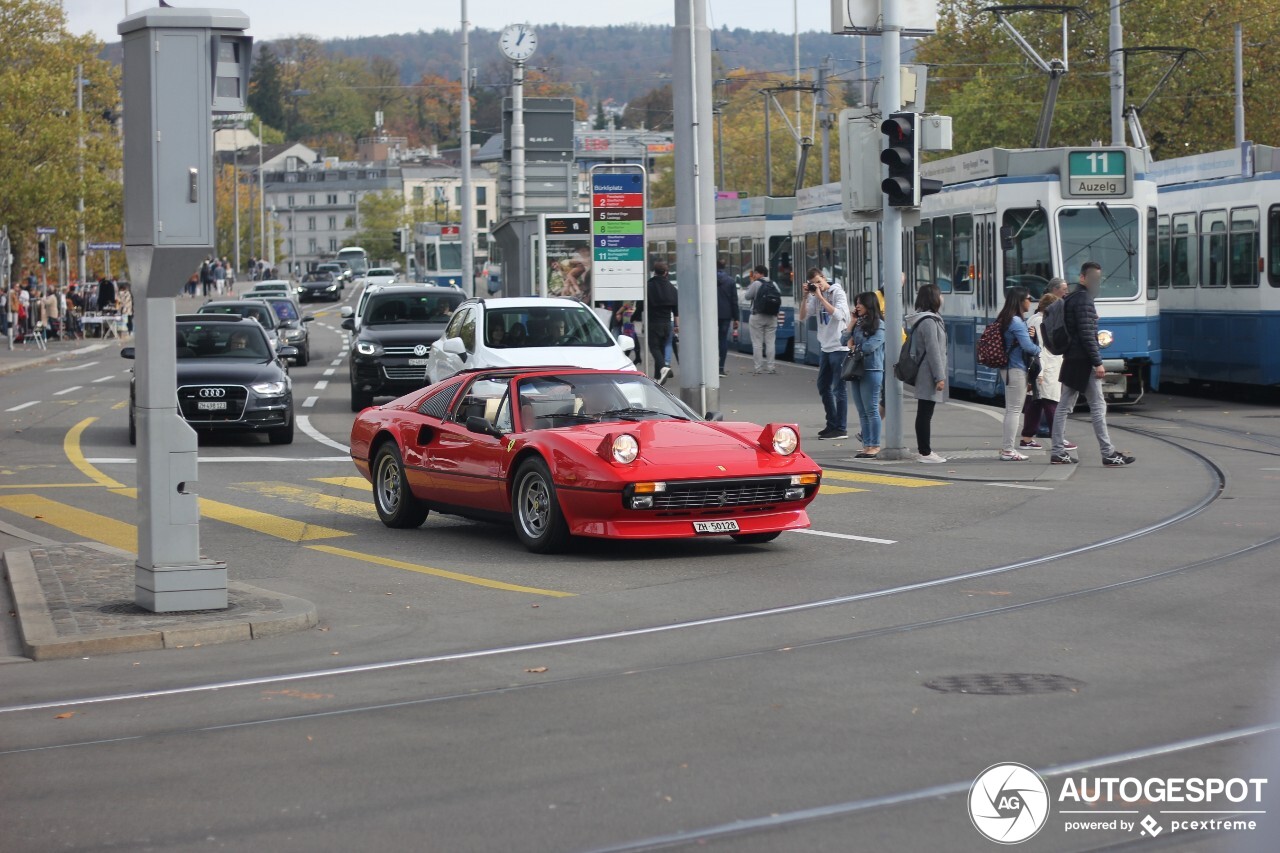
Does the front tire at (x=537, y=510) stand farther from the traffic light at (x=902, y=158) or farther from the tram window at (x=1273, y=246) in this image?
the tram window at (x=1273, y=246)

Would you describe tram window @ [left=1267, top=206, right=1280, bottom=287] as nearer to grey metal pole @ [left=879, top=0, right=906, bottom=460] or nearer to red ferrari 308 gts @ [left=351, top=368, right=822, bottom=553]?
grey metal pole @ [left=879, top=0, right=906, bottom=460]

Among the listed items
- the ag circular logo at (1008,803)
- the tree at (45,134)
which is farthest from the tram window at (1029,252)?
the tree at (45,134)

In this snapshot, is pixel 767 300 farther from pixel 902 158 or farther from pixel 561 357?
pixel 902 158

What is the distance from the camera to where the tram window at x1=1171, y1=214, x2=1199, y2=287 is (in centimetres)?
2773

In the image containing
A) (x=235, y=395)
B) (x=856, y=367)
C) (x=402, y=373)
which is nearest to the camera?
(x=856, y=367)

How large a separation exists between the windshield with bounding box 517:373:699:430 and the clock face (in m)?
30.4

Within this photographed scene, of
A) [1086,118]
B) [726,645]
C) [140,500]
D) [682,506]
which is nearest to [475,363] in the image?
[682,506]

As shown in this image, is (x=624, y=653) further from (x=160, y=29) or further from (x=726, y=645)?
(x=160, y=29)

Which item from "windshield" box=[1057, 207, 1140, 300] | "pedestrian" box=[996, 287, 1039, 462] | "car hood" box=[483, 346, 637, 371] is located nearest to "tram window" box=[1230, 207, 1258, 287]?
"windshield" box=[1057, 207, 1140, 300]

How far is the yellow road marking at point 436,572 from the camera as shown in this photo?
35.4ft

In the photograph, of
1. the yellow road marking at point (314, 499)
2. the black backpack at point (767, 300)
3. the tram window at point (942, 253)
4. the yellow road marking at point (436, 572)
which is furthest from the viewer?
the black backpack at point (767, 300)

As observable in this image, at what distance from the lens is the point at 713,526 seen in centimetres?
1196

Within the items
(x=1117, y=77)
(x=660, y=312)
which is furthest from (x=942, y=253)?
(x=1117, y=77)

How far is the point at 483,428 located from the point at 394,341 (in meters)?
14.3
